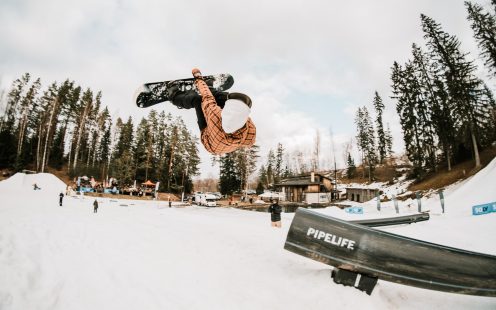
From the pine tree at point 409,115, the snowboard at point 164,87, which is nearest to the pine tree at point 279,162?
the pine tree at point 409,115

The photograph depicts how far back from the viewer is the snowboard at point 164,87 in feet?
15.6

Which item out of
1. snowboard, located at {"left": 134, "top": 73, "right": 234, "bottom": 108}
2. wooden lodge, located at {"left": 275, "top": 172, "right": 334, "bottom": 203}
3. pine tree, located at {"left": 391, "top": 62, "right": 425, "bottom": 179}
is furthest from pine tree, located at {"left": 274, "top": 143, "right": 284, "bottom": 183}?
snowboard, located at {"left": 134, "top": 73, "right": 234, "bottom": 108}

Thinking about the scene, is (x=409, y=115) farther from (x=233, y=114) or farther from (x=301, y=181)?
(x=233, y=114)

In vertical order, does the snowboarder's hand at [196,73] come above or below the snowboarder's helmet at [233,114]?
above

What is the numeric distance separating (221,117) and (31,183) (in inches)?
1454

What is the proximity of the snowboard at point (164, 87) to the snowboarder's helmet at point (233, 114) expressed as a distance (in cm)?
158

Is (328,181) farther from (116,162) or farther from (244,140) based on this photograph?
(244,140)

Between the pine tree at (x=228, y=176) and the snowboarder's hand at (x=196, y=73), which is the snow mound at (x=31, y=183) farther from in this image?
the snowboarder's hand at (x=196, y=73)

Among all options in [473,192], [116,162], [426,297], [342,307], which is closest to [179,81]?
[342,307]

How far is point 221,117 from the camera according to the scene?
11.2ft

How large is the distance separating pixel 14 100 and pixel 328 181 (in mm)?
60585

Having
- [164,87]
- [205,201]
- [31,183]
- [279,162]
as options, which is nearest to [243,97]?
[164,87]

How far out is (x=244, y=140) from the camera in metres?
3.78

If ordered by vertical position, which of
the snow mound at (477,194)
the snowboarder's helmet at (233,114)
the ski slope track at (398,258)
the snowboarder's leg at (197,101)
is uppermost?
the snowboarder's leg at (197,101)
